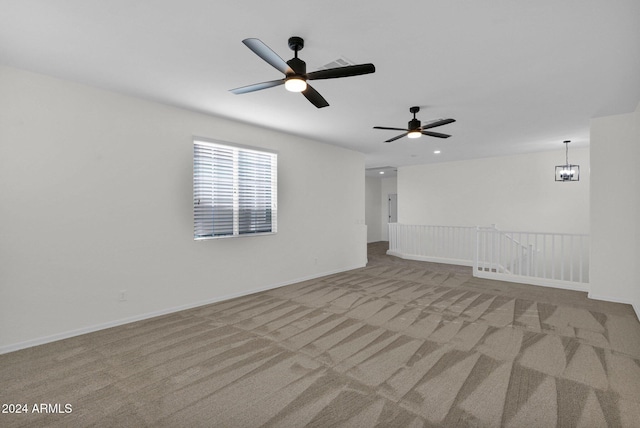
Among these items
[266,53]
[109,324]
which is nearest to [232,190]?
[109,324]

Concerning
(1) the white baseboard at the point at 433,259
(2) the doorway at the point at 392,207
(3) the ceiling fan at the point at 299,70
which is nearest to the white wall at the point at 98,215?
(3) the ceiling fan at the point at 299,70

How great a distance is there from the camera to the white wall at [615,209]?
4.34m

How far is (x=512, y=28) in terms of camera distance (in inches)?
A: 90.7

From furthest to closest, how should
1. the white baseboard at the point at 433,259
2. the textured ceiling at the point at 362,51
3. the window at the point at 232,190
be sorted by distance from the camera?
1. the white baseboard at the point at 433,259
2. the window at the point at 232,190
3. the textured ceiling at the point at 362,51

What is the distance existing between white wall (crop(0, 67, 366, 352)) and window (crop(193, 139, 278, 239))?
0.14 meters

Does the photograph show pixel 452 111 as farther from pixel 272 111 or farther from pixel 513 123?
pixel 272 111

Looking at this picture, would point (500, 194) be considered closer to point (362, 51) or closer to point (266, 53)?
point (362, 51)

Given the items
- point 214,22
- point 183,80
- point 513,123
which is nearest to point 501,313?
point 513,123

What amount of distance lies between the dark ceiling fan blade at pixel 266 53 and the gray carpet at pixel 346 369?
8.08ft

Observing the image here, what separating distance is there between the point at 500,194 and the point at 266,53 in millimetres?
7813

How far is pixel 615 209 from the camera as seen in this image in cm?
449

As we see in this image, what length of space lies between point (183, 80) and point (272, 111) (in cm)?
128

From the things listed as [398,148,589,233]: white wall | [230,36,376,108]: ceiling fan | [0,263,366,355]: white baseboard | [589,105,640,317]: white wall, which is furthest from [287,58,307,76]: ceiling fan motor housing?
[398,148,589,233]: white wall

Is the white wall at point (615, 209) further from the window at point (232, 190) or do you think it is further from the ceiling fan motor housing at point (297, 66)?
the window at point (232, 190)
